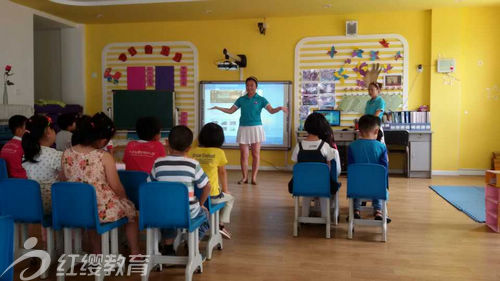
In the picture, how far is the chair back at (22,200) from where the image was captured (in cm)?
283

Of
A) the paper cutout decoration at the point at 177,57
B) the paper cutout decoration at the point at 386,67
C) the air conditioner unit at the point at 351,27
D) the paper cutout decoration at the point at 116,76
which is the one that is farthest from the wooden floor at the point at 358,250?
the paper cutout decoration at the point at 116,76

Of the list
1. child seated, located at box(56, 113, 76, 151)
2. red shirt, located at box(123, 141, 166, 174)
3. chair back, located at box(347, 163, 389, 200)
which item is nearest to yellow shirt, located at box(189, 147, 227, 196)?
red shirt, located at box(123, 141, 166, 174)

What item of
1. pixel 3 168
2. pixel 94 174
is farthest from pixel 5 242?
pixel 3 168

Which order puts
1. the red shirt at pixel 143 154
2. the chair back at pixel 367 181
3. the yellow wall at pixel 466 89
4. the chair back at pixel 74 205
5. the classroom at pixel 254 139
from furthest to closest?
the yellow wall at pixel 466 89 → the chair back at pixel 367 181 → the red shirt at pixel 143 154 → the classroom at pixel 254 139 → the chair back at pixel 74 205

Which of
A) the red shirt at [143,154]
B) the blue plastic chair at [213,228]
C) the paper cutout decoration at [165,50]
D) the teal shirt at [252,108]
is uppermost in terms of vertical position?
the paper cutout decoration at [165,50]

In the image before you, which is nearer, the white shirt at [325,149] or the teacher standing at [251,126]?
the white shirt at [325,149]

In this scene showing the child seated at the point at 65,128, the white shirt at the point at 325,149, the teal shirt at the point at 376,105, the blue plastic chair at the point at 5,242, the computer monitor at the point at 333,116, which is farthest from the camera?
the computer monitor at the point at 333,116

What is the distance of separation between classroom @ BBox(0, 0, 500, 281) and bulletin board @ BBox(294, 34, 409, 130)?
1.0 inches

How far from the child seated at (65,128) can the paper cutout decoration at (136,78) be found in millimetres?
4249

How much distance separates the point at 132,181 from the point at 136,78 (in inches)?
234

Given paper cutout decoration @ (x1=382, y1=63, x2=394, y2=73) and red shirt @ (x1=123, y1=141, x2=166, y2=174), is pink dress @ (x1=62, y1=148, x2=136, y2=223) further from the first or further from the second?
paper cutout decoration @ (x1=382, y1=63, x2=394, y2=73)

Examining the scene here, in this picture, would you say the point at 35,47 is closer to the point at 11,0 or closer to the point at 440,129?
the point at 11,0

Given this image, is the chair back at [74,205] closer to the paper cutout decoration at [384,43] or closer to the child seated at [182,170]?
the child seated at [182,170]

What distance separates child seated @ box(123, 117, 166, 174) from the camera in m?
3.54
